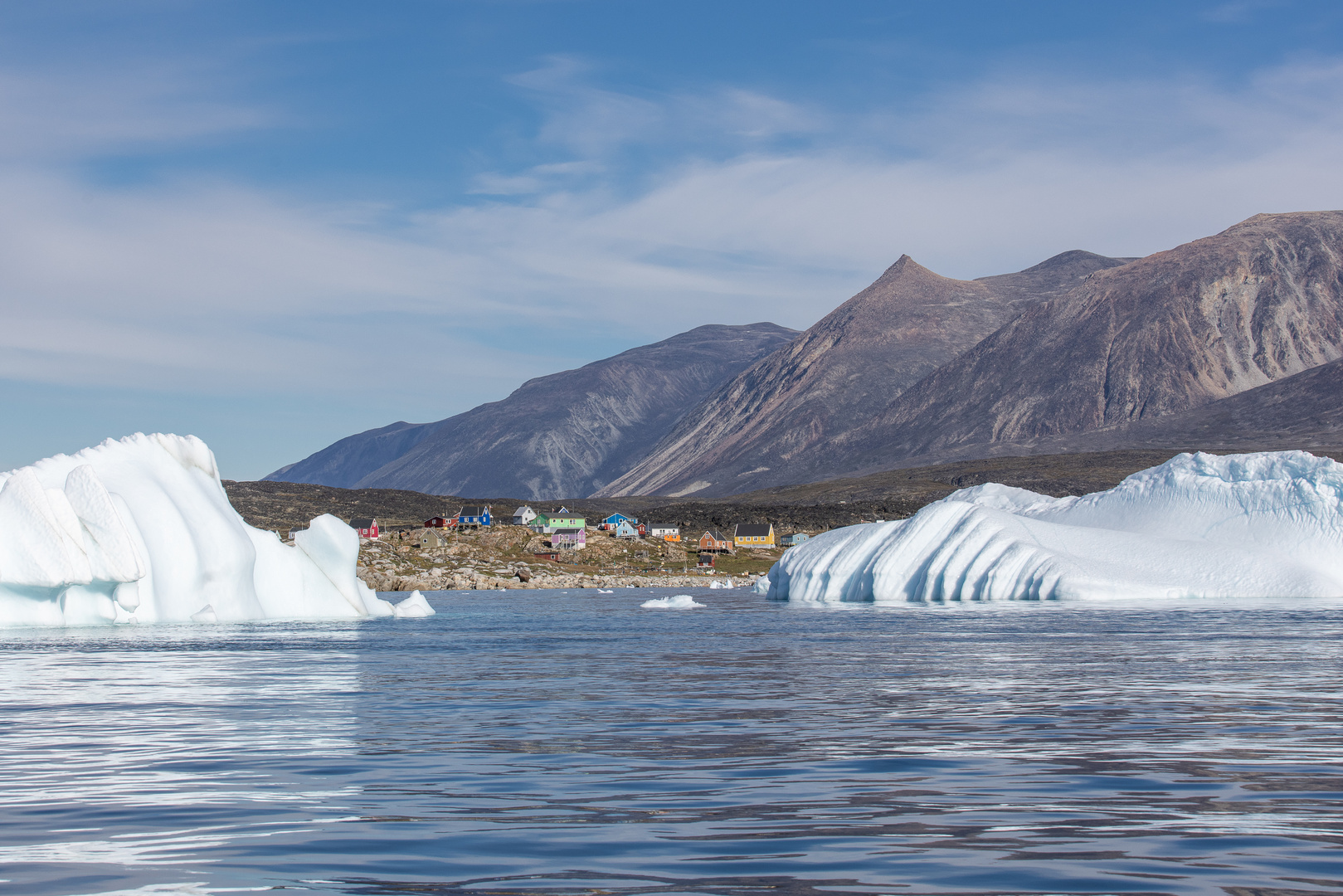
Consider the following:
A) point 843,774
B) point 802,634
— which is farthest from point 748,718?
point 802,634

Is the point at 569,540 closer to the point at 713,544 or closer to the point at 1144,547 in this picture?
the point at 713,544

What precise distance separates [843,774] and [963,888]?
490 centimetres

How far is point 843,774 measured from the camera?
12406 millimetres

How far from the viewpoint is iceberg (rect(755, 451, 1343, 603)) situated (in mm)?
54938

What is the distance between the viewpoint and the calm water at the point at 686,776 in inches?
322

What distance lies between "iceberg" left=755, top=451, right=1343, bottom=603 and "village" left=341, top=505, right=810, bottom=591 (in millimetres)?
62064

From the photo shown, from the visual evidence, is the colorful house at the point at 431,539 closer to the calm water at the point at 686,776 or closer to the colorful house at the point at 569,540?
the colorful house at the point at 569,540

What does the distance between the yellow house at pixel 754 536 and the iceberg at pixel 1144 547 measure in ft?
384

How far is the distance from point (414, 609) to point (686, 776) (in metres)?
49.8

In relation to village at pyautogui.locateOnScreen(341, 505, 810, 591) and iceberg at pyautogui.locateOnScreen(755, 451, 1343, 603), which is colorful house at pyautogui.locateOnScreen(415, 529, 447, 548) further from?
iceberg at pyautogui.locateOnScreen(755, 451, 1343, 603)

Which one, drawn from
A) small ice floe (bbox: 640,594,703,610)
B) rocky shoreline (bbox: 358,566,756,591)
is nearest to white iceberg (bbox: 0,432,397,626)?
small ice floe (bbox: 640,594,703,610)

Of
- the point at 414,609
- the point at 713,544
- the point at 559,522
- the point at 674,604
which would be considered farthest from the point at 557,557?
the point at 414,609

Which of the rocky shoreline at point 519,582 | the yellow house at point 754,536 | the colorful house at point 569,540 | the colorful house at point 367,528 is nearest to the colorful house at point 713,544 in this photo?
the yellow house at point 754,536

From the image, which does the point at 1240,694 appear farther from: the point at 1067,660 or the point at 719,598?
the point at 719,598
